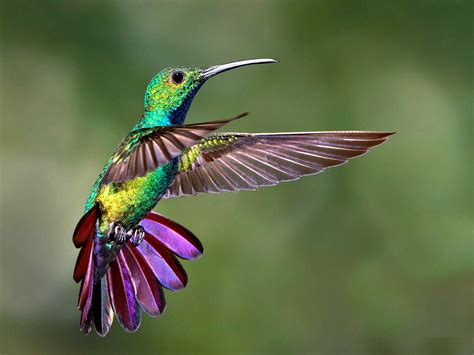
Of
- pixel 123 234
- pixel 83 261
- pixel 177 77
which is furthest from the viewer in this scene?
pixel 177 77

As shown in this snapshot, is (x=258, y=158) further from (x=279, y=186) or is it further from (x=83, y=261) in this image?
(x=279, y=186)

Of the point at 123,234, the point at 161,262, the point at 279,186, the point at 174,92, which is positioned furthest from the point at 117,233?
the point at 279,186

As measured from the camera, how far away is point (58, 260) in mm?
2961

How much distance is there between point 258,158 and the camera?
60.2 inches

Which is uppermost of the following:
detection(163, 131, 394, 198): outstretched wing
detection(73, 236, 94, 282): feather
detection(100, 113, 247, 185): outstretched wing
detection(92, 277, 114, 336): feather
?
detection(163, 131, 394, 198): outstretched wing

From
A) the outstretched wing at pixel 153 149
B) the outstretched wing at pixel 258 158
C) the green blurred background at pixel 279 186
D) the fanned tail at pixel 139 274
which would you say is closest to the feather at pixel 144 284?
the fanned tail at pixel 139 274

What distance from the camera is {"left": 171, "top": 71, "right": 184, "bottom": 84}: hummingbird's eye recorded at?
1.43 m

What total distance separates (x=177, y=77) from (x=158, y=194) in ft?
0.73

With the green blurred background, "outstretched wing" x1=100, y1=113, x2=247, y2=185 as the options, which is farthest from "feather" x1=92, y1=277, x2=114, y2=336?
the green blurred background

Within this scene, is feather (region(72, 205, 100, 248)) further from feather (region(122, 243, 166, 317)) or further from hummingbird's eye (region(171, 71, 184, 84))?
hummingbird's eye (region(171, 71, 184, 84))

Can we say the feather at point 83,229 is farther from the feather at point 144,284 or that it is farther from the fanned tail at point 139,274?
the feather at point 144,284

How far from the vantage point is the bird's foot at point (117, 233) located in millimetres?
1328

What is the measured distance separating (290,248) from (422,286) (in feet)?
1.72

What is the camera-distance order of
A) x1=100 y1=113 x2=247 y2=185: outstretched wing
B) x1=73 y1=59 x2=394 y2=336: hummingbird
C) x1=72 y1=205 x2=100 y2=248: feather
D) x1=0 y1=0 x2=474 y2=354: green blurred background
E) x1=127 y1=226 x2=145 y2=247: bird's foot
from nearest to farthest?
1. x1=100 y1=113 x2=247 y2=185: outstretched wing
2. x1=72 y1=205 x2=100 y2=248: feather
3. x1=73 y1=59 x2=394 y2=336: hummingbird
4. x1=127 y1=226 x2=145 y2=247: bird's foot
5. x1=0 y1=0 x2=474 y2=354: green blurred background
